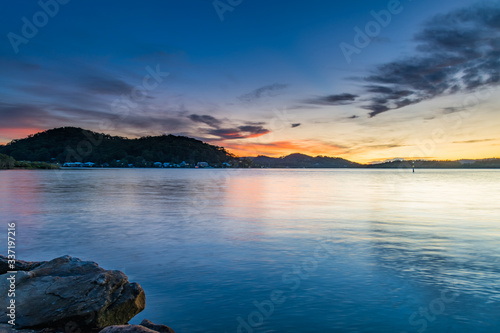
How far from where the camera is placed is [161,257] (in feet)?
39.5

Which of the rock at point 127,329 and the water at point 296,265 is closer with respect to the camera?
the rock at point 127,329

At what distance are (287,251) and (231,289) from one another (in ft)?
15.2

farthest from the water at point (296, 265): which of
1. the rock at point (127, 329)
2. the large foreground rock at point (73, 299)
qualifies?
the rock at point (127, 329)

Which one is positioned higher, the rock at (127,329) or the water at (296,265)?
the rock at (127,329)

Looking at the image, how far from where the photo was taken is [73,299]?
20.8 ft

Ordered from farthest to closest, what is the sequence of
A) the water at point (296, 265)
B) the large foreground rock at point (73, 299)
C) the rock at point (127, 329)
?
1. the water at point (296, 265)
2. the large foreground rock at point (73, 299)
3. the rock at point (127, 329)

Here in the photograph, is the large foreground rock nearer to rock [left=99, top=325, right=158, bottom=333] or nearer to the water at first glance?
the water

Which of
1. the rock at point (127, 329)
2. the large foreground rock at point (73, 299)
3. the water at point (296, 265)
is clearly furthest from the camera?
the water at point (296, 265)

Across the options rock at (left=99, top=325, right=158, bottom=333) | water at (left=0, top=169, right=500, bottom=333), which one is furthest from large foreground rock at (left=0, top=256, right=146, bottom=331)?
rock at (left=99, top=325, right=158, bottom=333)

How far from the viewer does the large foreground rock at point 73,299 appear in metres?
6.06

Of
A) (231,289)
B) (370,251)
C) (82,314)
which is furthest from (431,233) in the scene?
(82,314)

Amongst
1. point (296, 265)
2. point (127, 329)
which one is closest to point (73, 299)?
point (127, 329)

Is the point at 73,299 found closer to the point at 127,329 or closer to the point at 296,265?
the point at 127,329

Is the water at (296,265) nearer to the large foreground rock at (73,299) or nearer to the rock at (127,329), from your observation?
the large foreground rock at (73,299)
